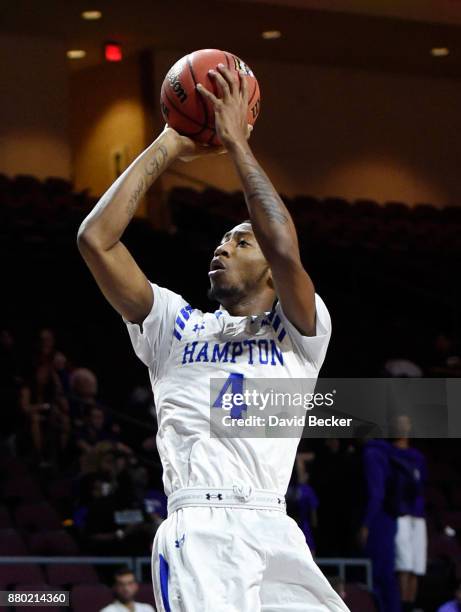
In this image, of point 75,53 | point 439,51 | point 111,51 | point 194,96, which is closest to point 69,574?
point 194,96

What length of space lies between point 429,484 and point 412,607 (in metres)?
2.91

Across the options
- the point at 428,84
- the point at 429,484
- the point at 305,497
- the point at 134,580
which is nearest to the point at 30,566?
the point at 134,580

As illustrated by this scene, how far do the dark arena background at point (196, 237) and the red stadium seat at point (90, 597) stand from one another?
0.01 meters

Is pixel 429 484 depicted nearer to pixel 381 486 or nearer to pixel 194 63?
pixel 381 486

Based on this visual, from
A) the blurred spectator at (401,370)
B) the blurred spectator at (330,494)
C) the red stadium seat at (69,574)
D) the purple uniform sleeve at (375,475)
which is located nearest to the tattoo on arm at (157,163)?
the red stadium seat at (69,574)

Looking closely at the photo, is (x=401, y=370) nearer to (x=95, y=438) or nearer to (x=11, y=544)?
(x=95, y=438)

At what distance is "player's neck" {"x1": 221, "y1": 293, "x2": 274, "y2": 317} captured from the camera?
3.86 metres

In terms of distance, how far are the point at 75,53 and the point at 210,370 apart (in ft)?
51.9

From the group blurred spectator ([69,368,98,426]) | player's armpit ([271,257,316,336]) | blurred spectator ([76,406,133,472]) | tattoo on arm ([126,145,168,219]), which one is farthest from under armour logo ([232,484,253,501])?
Result: blurred spectator ([69,368,98,426])

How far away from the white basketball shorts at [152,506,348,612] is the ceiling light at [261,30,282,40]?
14.7 metres

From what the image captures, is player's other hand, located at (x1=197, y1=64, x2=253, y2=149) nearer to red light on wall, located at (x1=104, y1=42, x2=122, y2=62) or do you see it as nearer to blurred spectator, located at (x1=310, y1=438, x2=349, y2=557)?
blurred spectator, located at (x1=310, y1=438, x2=349, y2=557)

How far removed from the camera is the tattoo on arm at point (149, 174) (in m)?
3.64

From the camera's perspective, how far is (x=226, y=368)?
12.0 ft

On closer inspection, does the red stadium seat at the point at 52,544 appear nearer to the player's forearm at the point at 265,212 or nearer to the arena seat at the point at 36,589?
the arena seat at the point at 36,589
